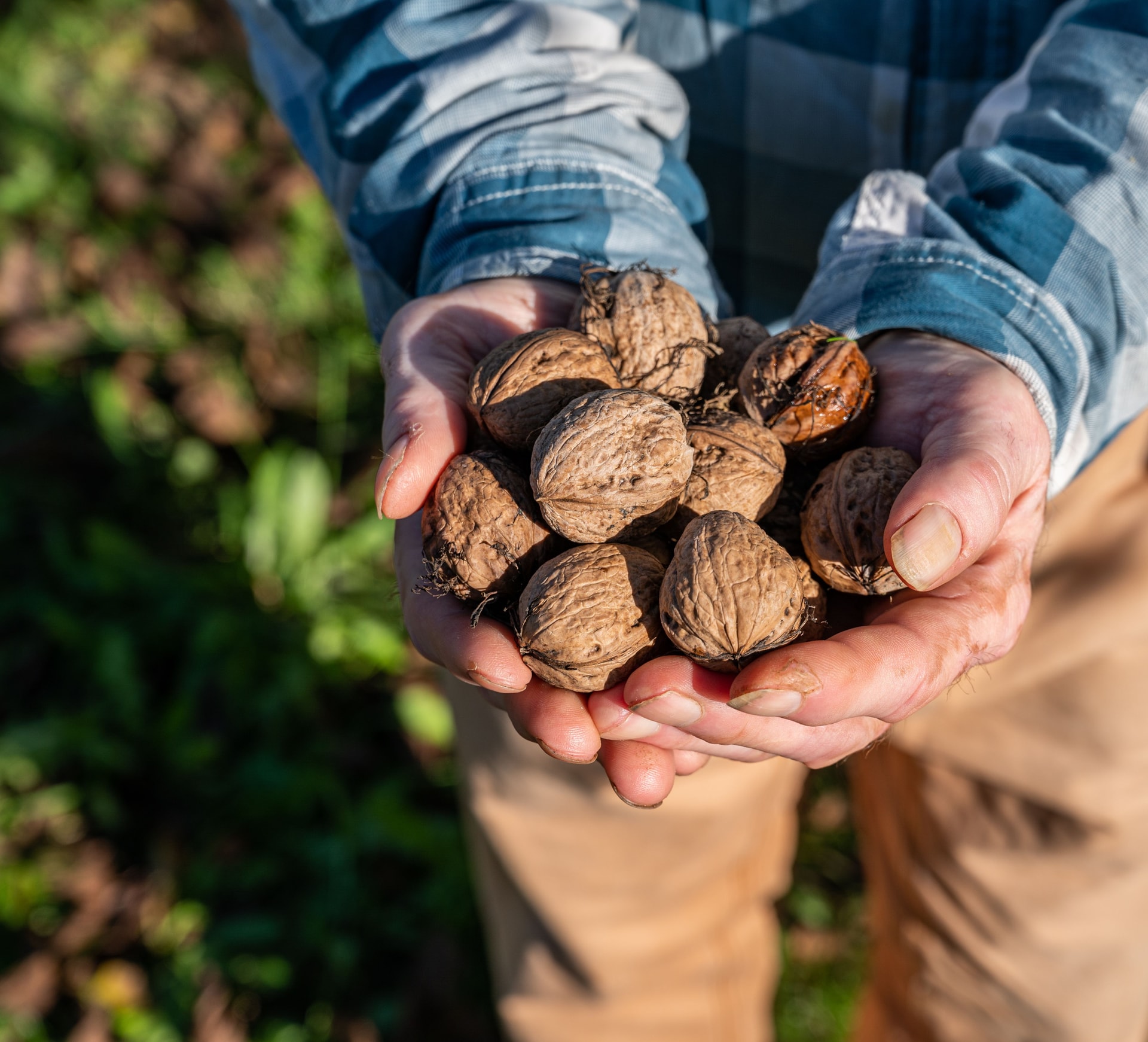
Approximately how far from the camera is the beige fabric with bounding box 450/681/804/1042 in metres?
3.20

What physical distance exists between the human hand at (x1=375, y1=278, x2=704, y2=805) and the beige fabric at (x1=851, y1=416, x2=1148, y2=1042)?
1.23 m

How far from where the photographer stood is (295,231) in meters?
6.25

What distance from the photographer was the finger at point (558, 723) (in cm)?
217

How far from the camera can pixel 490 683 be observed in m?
2.21

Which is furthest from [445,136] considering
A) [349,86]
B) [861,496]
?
[861,496]

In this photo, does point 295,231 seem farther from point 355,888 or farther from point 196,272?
point 355,888

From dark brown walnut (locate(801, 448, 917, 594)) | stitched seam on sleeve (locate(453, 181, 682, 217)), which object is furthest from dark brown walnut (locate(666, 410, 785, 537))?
stitched seam on sleeve (locate(453, 181, 682, 217))

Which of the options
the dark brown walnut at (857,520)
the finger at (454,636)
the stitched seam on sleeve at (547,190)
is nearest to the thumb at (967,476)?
the dark brown walnut at (857,520)

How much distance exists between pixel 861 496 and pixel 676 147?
1.38 m

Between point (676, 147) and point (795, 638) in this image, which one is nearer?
point (795, 638)

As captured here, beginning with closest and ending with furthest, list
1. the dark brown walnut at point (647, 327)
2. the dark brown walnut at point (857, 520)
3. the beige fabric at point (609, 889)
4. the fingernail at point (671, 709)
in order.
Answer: the fingernail at point (671, 709)
the dark brown walnut at point (857, 520)
the dark brown walnut at point (647, 327)
the beige fabric at point (609, 889)

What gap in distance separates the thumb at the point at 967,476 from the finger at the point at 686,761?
689 mm

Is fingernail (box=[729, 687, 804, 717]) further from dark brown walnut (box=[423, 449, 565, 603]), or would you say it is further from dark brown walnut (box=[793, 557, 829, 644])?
dark brown walnut (box=[423, 449, 565, 603])

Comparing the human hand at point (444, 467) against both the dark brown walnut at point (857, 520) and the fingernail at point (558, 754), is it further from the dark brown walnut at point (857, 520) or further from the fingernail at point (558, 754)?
the dark brown walnut at point (857, 520)
